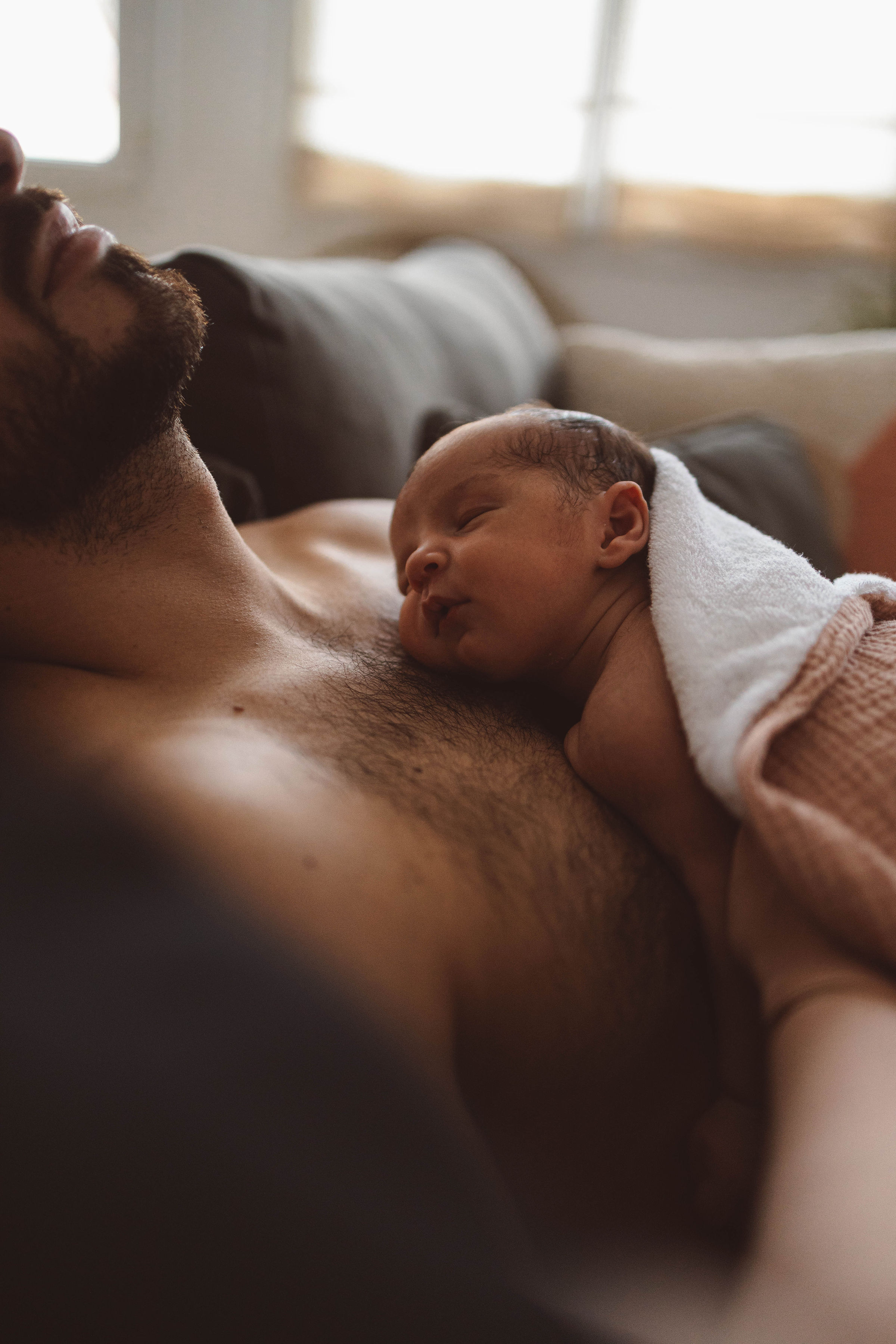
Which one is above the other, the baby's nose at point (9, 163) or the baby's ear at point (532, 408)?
the baby's nose at point (9, 163)

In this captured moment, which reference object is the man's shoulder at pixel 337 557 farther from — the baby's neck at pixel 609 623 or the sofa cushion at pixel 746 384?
the sofa cushion at pixel 746 384

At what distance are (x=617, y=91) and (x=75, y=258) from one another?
3072 mm

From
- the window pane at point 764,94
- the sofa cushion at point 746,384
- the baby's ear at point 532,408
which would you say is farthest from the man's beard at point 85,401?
the window pane at point 764,94

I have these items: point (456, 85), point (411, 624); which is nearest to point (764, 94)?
point (456, 85)

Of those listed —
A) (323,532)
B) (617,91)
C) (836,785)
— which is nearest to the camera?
(836,785)

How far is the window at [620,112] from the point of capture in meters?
3.08

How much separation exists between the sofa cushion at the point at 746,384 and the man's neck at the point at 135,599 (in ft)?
3.38

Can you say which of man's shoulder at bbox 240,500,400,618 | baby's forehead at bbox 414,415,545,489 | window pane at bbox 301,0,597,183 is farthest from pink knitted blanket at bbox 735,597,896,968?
window pane at bbox 301,0,597,183

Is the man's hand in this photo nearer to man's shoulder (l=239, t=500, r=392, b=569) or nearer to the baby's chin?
the baby's chin

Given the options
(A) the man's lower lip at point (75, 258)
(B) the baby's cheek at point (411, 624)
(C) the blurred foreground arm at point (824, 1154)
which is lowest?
(C) the blurred foreground arm at point (824, 1154)

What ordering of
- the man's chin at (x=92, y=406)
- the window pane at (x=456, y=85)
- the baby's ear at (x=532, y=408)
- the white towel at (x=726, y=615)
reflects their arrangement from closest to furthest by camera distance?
1. the white towel at (x=726, y=615)
2. the man's chin at (x=92, y=406)
3. the baby's ear at (x=532, y=408)
4. the window pane at (x=456, y=85)

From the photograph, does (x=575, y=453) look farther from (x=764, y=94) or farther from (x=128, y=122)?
(x=128, y=122)

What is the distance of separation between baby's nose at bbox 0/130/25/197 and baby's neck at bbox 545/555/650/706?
672 millimetres

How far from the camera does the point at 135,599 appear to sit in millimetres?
855
